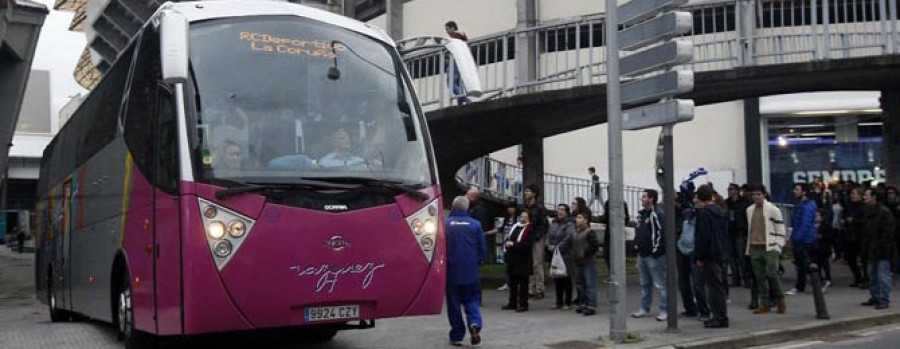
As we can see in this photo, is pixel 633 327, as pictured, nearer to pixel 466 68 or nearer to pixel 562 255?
pixel 562 255

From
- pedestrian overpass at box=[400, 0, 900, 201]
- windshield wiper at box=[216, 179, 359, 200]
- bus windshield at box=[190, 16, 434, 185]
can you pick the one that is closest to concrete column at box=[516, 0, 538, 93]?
pedestrian overpass at box=[400, 0, 900, 201]

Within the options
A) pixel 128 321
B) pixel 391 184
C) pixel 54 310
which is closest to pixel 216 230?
pixel 391 184

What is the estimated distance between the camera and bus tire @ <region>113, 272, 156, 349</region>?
8695mm

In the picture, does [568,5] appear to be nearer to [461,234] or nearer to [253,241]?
[461,234]

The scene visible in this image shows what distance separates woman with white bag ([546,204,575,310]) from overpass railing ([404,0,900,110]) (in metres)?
2.99

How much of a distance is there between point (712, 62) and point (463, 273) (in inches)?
292

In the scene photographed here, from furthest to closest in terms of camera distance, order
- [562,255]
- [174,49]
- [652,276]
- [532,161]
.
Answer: [532,161] < [562,255] < [652,276] < [174,49]

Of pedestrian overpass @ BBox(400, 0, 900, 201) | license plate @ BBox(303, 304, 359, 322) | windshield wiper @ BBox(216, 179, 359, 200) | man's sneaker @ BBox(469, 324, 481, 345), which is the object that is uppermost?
pedestrian overpass @ BBox(400, 0, 900, 201)

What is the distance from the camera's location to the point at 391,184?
7820 millimetres

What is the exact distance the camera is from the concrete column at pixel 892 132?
701 inches

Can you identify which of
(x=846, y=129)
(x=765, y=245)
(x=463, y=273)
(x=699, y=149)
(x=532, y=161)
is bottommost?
(x=463, y=273)

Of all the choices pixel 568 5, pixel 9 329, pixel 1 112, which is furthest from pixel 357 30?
pixel 1 112

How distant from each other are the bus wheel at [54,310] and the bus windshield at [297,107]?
776 centimetres

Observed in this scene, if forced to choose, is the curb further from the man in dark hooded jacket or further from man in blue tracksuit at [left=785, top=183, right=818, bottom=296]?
man in blue tracksuit at [left=785, top=183, right=818, bottom=296]
